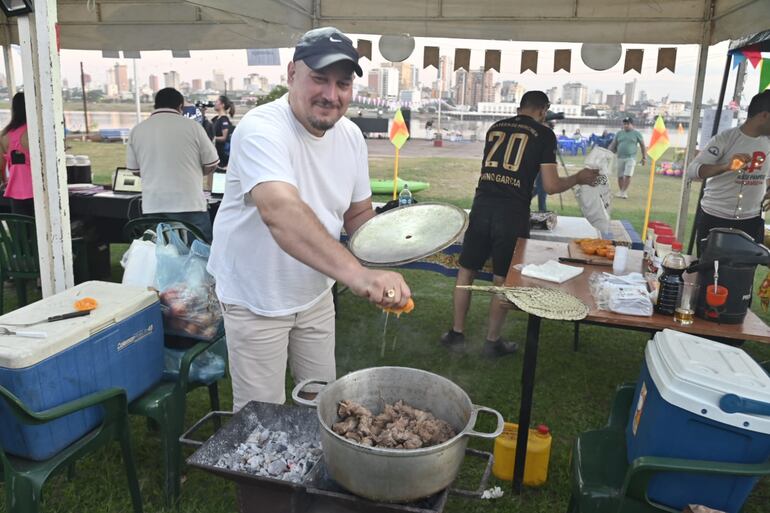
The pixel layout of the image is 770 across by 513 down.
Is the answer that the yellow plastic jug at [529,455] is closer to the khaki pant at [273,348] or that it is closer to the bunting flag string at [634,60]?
the khaki pant at [273,348]

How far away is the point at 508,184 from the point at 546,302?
171cm

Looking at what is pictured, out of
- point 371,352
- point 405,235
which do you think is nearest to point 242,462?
point 405,235

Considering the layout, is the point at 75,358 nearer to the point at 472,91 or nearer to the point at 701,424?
the point at 701,424

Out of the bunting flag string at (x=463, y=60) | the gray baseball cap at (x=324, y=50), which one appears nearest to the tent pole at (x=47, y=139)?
the gray baseball cap at (x=324, y=50)

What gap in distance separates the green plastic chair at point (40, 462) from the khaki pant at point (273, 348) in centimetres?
43

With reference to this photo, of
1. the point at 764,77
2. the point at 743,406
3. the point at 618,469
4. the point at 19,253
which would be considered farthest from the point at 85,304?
the point at 764,77

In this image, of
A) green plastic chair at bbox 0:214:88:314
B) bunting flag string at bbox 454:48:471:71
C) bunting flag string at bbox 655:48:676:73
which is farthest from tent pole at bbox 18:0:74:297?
bunting flag string at bbox 655:48:676:73

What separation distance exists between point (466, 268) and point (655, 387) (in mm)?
2614

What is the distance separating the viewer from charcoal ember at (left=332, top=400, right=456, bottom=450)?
143 cm

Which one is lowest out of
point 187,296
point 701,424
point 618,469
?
point 618,469

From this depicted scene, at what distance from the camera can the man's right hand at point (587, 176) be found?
391cm

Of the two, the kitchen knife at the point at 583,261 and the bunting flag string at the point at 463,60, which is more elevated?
the bunting flag string at the point at 463,60

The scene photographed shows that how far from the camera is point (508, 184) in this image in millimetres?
4066

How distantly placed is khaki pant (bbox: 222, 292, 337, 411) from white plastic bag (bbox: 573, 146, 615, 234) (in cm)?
262
